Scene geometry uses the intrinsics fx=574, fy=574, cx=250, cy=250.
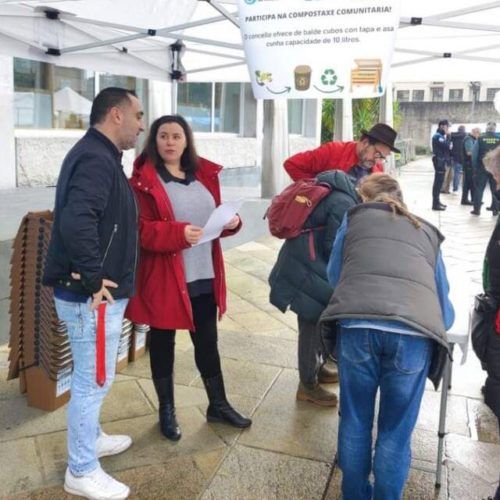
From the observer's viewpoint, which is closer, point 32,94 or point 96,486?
point 96,486

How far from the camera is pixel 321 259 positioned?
348cm

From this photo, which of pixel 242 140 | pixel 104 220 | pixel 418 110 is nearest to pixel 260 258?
pixel 104 220

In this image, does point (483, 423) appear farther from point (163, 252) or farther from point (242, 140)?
point (242, 140)

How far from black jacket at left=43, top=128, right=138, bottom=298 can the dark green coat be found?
1.20 meters

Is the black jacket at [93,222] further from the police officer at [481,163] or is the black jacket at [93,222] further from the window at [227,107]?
the window at [227,107]

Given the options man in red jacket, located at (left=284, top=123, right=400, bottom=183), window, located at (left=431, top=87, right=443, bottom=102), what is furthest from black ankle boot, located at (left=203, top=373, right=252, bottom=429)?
window, located at (left=431, top=87, right=443, bottom=102)

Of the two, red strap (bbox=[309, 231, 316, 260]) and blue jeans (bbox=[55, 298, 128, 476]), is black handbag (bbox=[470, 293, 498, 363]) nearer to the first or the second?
red strap (bbox=[309, 231, 316, 260])

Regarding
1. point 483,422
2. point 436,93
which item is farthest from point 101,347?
point 436,93

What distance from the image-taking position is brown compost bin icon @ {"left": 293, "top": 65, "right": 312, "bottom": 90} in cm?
378

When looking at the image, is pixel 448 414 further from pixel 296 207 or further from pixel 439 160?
pixel 439 160

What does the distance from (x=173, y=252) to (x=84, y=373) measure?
2.47ft

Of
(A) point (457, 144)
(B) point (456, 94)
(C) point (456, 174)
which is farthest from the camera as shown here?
(B) point (456, 94)

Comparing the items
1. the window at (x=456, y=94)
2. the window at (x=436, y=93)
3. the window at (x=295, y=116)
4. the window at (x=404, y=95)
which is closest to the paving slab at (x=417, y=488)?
the window at (x=295, y=116)

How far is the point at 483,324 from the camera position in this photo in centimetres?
265
